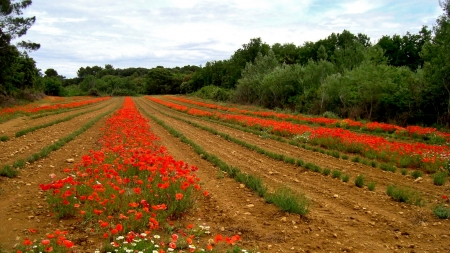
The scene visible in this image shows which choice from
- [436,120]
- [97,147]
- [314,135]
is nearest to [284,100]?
[436,120]

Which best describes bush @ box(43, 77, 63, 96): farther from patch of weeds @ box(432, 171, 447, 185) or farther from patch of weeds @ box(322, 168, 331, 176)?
patch of weeds @ box(432, 171, 447, 185)

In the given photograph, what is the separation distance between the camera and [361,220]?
21.1 ft

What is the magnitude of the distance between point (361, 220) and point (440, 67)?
72.5 ft

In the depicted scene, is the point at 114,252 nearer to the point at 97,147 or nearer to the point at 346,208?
the point at 346,208

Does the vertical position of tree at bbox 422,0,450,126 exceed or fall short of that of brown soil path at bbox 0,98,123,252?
it exceeds it

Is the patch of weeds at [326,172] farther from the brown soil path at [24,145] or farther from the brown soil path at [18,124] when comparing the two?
the brown soil path at [18,124]

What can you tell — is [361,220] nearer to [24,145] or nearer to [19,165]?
[19,165]

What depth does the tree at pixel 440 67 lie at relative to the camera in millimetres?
22922

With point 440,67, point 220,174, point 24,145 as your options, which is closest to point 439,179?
point 220,174

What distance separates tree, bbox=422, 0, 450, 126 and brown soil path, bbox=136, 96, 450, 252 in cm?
1921

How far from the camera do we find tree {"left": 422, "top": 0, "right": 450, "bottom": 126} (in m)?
22.9

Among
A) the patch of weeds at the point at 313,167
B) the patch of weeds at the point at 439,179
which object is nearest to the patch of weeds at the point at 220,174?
the patch of weeds at the point at 313,167

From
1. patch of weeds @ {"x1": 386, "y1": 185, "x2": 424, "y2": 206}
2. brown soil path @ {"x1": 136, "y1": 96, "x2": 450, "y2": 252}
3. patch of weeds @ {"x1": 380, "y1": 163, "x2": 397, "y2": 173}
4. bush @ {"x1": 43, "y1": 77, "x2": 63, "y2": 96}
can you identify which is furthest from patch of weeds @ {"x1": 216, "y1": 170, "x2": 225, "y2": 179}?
bush @ {"x1": 43, "y1": 77, "x2": 63, "y2": 96}

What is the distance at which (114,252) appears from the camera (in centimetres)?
459
